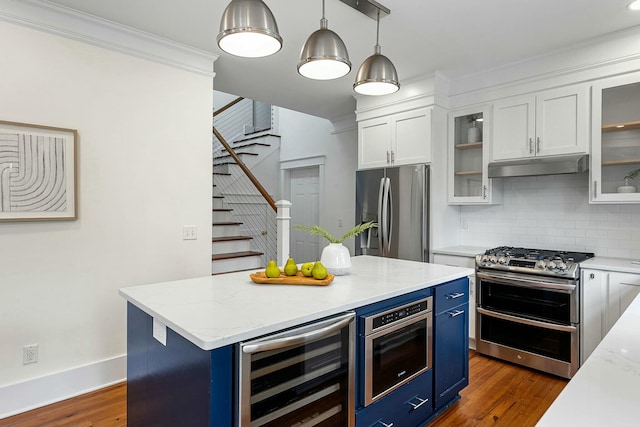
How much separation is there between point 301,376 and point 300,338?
0.19 meters

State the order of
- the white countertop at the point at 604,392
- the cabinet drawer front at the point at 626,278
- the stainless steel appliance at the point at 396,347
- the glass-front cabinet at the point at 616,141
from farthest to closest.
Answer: the glass-front cabinet at the point at 616,141 < the cabinet drawer front at the point at 626,278 < the stainless steel appliance at the point at 396,347 < the white countertop at the point at 604,392

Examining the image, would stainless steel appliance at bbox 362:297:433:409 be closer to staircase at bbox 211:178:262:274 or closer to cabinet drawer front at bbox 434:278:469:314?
cabinet drawer front at bbox 434:278:469:314

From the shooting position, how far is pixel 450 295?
230 centimetres

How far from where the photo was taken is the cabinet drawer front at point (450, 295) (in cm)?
219

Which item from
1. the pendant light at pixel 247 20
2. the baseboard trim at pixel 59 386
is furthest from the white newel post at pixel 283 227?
the pendant light at pixel 247 20

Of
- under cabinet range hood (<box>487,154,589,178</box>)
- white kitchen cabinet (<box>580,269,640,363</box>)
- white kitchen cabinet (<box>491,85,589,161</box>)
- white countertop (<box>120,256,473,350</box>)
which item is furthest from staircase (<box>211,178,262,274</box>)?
white kitchen cabinet (<box>580,269,640,363</box>)

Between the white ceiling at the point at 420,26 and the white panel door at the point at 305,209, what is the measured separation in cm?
265

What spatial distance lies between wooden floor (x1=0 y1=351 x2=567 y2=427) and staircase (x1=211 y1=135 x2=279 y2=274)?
1.69 metres

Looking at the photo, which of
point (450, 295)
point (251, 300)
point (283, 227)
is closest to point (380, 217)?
point (283, 227)

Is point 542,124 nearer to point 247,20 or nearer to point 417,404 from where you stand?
point 417,404

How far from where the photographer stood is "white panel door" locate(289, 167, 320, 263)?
6.04 meters

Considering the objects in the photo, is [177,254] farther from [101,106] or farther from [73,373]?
[101,106]

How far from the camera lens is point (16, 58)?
Result: 2387 mm

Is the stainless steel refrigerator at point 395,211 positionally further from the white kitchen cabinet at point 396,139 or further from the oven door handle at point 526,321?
the oven door handle at point 526,321
